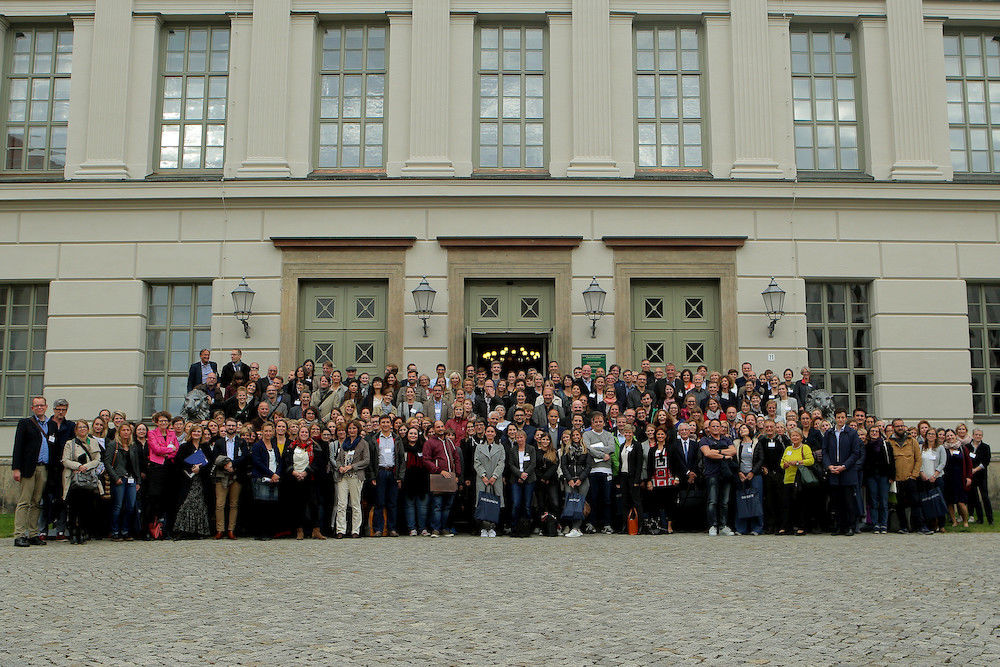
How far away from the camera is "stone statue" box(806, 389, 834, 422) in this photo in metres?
16.8

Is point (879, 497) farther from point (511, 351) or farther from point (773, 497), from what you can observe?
point (511, 351)

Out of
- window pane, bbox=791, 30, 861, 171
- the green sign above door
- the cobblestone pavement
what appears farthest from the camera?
window pane, bbox=791, 30, 861, 171

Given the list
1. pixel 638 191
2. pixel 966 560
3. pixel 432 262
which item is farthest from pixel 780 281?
A: pixel 966 560

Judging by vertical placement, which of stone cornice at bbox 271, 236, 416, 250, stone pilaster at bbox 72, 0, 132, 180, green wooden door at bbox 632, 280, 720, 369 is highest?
stone pilaster at bbox 72, 0, 132, 180

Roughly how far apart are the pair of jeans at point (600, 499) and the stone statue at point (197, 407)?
6.27 m

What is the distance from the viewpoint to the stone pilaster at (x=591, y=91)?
781 inches

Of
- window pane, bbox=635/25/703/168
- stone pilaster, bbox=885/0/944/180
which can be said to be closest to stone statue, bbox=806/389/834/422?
stone pilaster, bbox=885/0/944/180

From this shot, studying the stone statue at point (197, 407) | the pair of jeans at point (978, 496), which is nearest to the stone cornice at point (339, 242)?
the stone statue at point (197, 407)

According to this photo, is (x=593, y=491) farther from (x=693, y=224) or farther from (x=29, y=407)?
(x=29, y=407)

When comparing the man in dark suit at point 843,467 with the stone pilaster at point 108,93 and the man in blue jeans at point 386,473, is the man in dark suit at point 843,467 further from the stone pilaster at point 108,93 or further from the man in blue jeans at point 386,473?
the stone pilaster at point 108,93

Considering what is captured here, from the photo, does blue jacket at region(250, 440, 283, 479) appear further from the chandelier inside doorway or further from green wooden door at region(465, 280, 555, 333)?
the chandelier inside doorway

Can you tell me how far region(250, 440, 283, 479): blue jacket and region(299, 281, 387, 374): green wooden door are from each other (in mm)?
5531

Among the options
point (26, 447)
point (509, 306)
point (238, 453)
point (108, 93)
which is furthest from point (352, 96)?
point (26, 447)

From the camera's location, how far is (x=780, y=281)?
1956 cm
